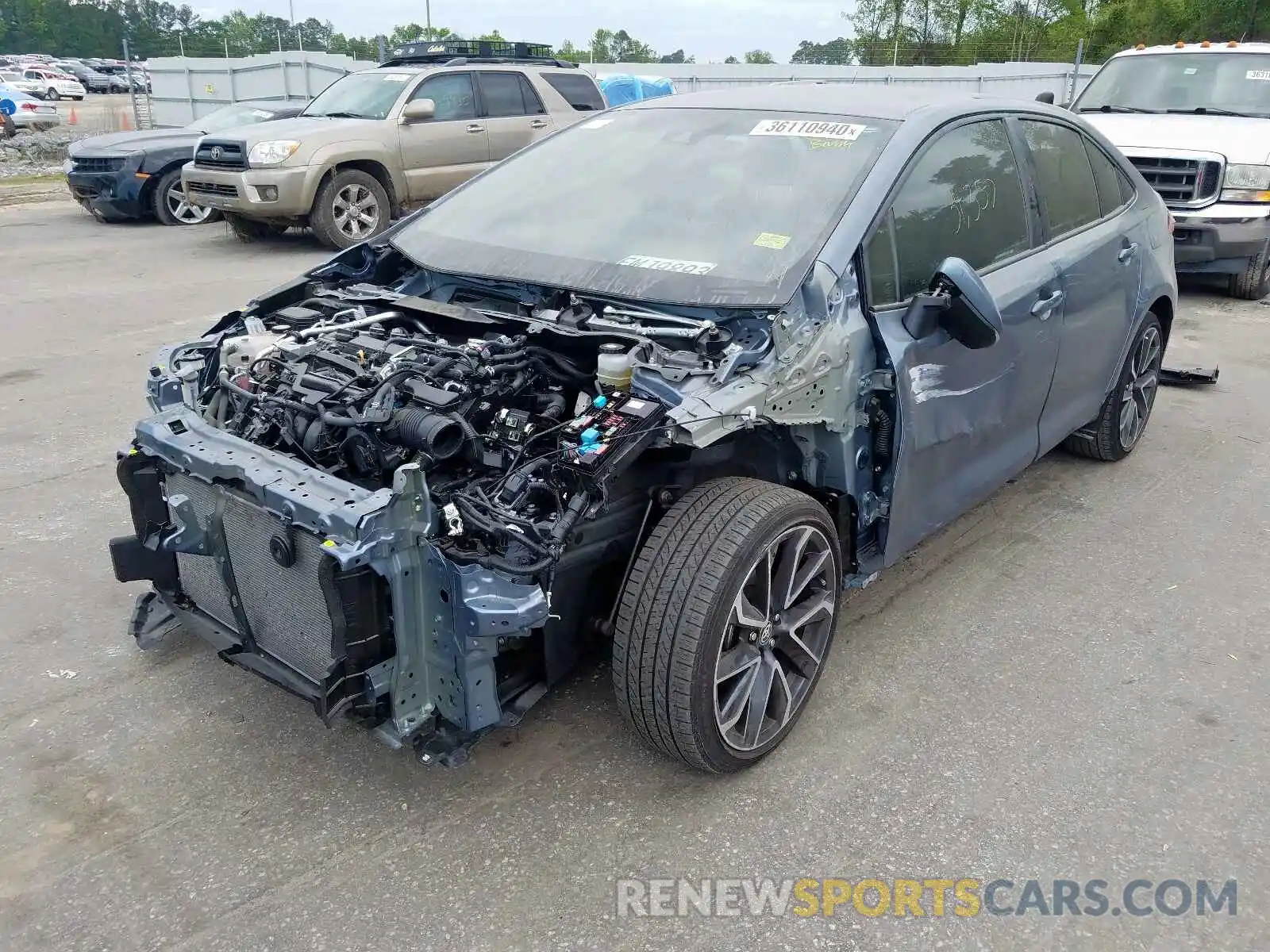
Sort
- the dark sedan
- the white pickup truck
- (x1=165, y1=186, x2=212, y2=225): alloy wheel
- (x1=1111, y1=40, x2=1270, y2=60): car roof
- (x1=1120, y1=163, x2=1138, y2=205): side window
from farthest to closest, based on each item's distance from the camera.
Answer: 1. (x1=165, y1=186, x2=212, y2=225): alloy wheel
2. the dark sedan
3. (x1=1111, y1=40, x2=1270, y2=60): car roof
4. the white pickup truck
5. (x1=1120, y1=163, x2=1138, y2=205): side window

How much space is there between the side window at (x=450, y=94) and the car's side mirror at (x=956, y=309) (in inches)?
362

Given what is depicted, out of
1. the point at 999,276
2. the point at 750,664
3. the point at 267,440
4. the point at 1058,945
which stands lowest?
the point at 1058,945

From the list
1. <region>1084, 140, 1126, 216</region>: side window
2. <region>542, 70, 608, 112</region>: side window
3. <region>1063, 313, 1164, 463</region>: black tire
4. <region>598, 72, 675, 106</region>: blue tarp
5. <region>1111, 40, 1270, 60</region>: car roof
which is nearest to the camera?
<region>1084, 140, 1126, 216</region>: side window

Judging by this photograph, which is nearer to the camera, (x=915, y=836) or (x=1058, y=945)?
(x=1058, y=945)

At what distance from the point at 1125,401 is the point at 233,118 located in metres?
11.6

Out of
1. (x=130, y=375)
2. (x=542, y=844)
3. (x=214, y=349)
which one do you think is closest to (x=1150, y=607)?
(x=542, y=844)

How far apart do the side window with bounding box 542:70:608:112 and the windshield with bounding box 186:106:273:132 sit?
3692 millimetres

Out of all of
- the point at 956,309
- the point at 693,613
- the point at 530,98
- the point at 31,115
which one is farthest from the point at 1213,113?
the point at 31,115

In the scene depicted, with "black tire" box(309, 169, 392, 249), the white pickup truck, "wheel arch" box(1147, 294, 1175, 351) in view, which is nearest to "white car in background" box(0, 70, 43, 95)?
"black tire" box(309, 169, 392, 249)

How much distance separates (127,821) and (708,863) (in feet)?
5.11

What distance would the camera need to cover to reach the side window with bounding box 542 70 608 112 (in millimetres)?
12031

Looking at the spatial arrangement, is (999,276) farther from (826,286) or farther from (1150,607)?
(1150,607)

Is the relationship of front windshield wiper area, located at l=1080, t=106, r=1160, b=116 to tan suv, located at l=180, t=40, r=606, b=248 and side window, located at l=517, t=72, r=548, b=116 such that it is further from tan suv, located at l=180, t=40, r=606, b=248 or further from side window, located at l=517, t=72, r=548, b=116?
side window, located at l=517, t=72, r=548, b=116

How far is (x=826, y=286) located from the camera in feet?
9.66
